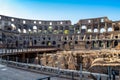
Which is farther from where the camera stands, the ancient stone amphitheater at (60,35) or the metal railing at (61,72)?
the ancient stone amphitheater at (60,35)

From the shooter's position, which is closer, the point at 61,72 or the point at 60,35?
the point at 61,72

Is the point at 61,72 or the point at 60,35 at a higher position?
the point at 60,35

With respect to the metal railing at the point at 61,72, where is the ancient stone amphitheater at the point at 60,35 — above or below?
above

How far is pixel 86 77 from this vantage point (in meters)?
8.91

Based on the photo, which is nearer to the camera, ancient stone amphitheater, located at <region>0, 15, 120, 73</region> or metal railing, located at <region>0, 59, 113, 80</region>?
metal railing, located at <region>0, 59, 113, 80</region>

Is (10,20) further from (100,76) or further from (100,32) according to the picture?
(100,76)

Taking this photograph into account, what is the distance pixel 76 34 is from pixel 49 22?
1693cm

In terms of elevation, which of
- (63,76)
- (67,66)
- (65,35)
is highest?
(65,35)

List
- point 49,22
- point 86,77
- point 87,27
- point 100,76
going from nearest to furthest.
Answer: point 100,76, point 86,77, point 87,27, point 49,22

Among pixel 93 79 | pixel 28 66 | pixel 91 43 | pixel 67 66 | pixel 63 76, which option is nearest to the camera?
pixel 93 79

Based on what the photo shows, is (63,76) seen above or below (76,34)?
below

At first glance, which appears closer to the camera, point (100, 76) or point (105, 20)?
point (100, 76)

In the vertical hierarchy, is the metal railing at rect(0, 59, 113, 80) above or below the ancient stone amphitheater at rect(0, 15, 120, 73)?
below

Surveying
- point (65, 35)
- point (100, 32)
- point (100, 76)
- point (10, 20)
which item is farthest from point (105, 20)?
point (100, 76)
